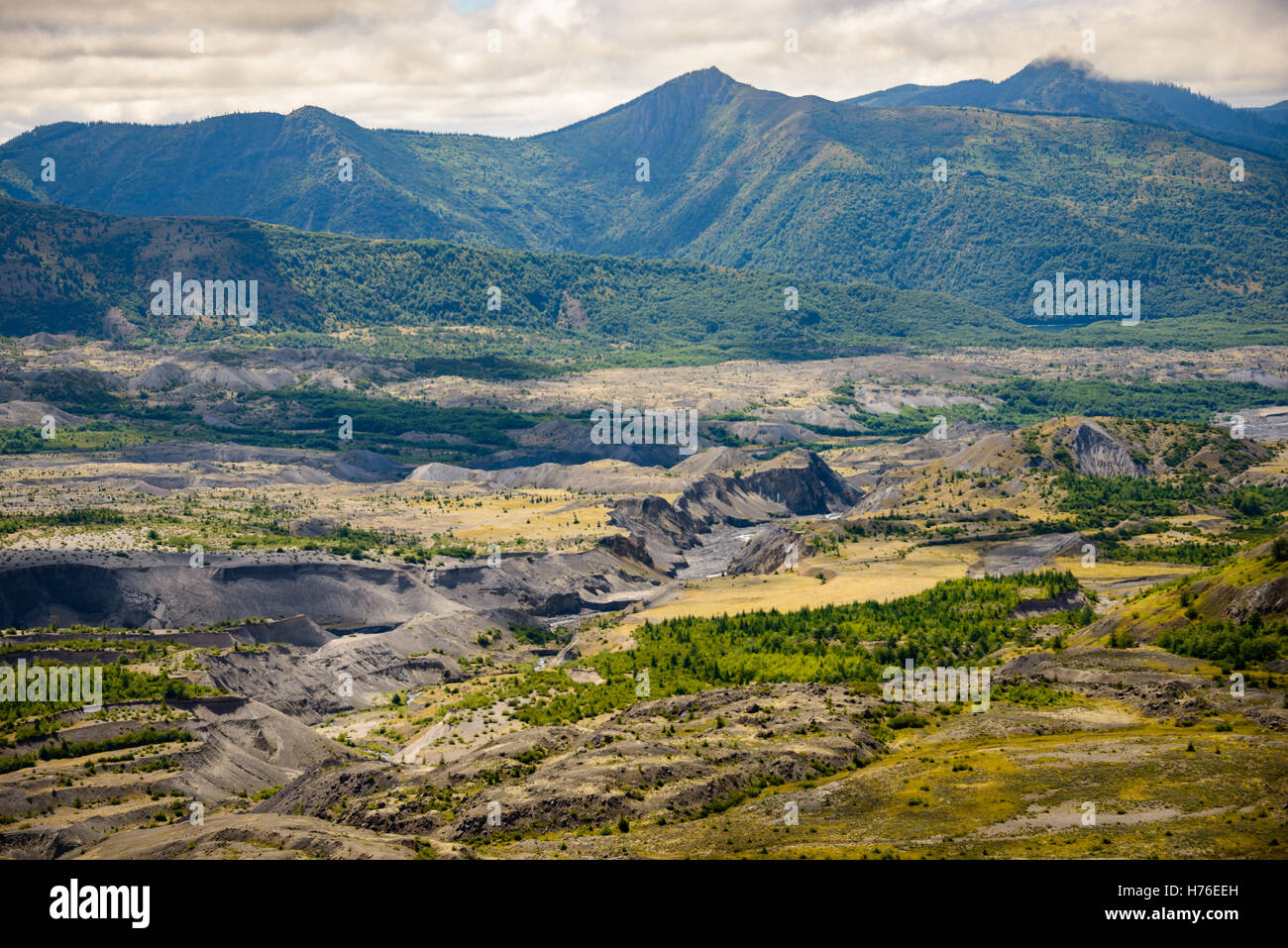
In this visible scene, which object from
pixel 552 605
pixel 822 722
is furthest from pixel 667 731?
pixel 552 605

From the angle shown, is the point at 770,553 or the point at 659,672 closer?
the point at 659,672

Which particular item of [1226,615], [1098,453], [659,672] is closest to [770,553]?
[1098,453]

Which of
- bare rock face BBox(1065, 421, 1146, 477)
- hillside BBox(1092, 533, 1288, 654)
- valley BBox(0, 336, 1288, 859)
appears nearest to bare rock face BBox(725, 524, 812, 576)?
valley BBox(0, 336, 1288, 859)

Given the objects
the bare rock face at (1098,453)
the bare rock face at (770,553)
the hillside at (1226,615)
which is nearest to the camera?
the hillside at (1226,615)

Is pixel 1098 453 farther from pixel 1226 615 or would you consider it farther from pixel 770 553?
pixel 1226 615

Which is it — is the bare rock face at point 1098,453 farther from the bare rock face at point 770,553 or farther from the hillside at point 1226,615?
the hillside at point 1226,615

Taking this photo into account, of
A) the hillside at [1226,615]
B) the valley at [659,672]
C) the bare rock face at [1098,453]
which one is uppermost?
the bare rock face at [1098,453]

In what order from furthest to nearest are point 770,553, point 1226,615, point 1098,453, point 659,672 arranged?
point 1098,453 → point 770,553 → point 659,672 → point 1226,615

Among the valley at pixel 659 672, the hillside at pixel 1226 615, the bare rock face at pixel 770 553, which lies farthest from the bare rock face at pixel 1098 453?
the hillside at pixel 1226 615
